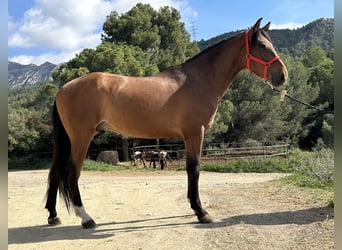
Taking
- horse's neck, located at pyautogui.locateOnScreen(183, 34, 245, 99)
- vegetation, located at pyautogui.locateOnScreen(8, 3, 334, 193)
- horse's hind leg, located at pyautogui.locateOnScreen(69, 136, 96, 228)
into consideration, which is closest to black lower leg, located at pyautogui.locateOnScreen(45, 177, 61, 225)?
horse's hind leg, located at pyautogui.locateOnScreen(69, 136, 96, 228)

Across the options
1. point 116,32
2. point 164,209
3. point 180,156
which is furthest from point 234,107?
point 164,209

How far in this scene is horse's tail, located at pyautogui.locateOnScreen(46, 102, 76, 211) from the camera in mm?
4598

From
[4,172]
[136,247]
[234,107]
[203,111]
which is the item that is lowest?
[136,247]

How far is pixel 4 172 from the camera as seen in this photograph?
1.42 metres

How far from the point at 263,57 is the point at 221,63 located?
624 mm

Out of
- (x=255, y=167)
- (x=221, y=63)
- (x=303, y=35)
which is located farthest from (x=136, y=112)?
(x=303, y=35)

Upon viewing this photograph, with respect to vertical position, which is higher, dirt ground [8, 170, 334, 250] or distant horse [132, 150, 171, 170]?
distant horse [132, 150, 171, 170]

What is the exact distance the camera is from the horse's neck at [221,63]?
5.06 m

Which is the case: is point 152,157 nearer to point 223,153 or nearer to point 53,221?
point 223,153

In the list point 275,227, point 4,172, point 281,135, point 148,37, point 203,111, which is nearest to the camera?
point 4,172

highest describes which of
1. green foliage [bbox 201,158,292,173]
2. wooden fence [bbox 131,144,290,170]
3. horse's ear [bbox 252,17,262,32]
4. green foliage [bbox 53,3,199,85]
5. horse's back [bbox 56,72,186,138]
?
green foliage [bbox 53,3,199,85]

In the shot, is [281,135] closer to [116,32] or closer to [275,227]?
[116,32]

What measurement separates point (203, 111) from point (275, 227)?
1759 millimetres

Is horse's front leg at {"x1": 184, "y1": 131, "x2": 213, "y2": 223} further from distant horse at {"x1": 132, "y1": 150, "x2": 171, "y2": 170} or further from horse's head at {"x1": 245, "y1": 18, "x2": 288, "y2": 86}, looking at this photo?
distant horse at {"x1": 132, "y1": 150, "x2": 171, "y2": 170}
